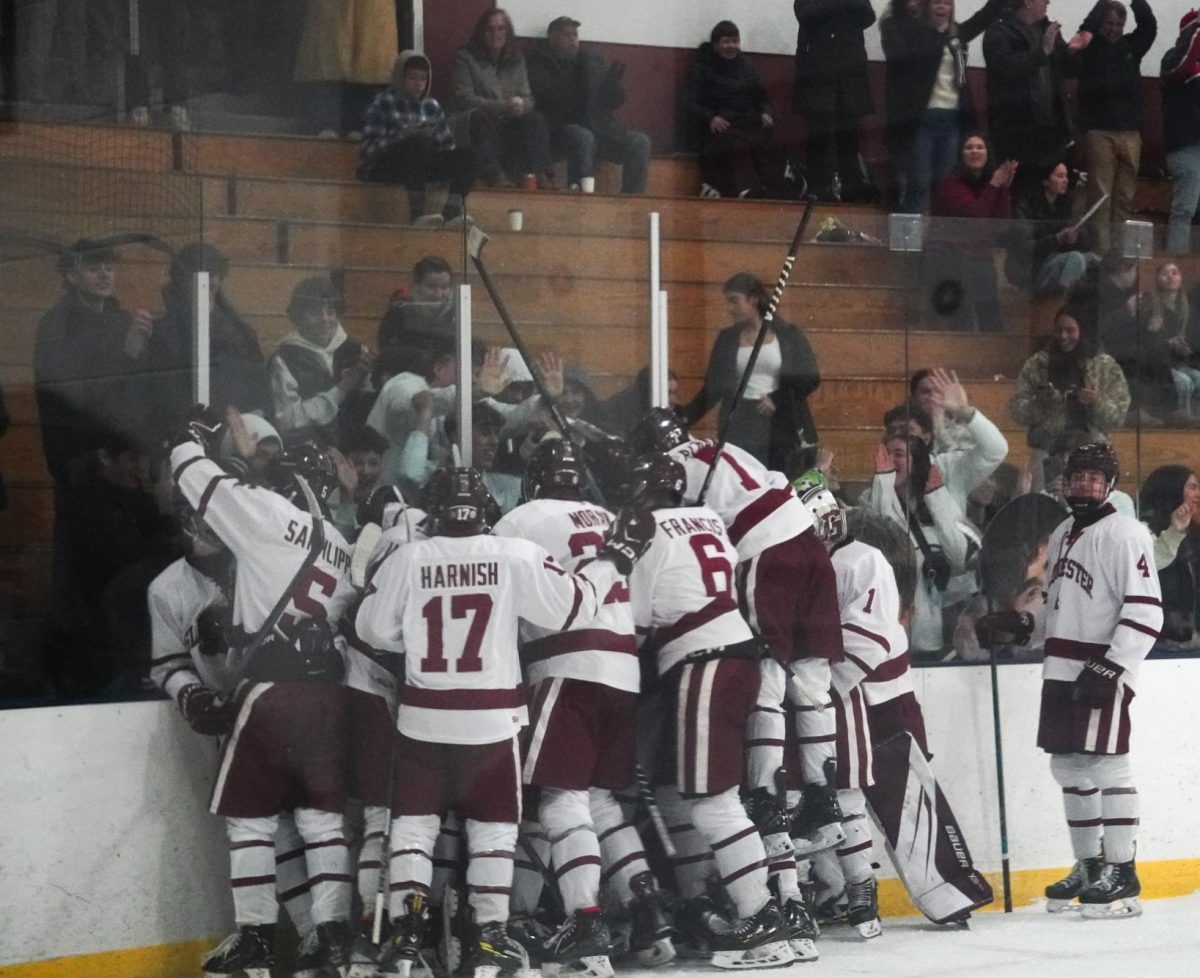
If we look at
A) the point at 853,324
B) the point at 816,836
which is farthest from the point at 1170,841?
the point at 853,324

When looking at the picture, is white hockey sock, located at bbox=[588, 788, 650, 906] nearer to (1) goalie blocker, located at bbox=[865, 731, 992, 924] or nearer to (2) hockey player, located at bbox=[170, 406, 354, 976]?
(2) hockey player, located at bbox=[170, 406, 354, 976]

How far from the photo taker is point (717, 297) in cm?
584

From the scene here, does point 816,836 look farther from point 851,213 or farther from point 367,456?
point 851,213

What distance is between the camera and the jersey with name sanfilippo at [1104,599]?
18.4ft

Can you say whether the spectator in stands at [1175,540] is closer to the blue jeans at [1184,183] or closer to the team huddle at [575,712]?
Result: the team huddle at [575,712]

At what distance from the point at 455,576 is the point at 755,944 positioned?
3.55 ft

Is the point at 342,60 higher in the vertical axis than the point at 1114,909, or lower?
higher

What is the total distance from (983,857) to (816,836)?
2.45 ft

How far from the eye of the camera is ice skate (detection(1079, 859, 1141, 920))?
563cm

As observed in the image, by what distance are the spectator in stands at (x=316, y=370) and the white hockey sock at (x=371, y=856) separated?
90 cm

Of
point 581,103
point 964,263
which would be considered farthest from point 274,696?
point 964,263

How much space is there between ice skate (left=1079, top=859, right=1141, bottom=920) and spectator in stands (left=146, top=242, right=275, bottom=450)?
7.83ft

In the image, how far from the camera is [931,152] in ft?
22.1

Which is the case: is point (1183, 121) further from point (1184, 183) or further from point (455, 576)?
point (455, 576)
